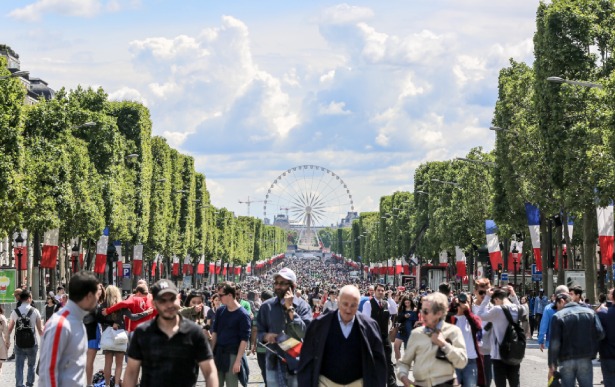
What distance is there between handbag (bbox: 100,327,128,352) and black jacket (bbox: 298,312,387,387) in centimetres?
945

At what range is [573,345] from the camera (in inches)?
703

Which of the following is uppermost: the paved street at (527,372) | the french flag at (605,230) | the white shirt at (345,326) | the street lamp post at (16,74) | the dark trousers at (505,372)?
the street lamp post at (16,74)

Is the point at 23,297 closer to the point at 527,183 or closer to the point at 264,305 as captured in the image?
the point at 264,305

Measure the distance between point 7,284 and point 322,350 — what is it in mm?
39545

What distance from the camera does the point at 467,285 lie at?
10006 centimetres

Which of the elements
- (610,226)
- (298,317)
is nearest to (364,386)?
(298,317)

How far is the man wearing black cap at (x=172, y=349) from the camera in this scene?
1034 cm

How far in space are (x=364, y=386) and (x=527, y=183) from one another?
51.7 metres

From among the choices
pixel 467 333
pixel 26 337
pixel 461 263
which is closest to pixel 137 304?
pixel 26 337

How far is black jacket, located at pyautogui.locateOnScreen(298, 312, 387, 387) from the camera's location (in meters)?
12.4

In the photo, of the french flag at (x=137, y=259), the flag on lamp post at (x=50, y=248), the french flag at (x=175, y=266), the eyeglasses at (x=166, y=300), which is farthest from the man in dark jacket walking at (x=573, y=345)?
the french flag at (x=175, y=266)

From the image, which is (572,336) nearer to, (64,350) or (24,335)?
(64,350)

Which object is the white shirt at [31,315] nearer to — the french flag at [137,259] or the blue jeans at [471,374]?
the blue jeans at [471,374]

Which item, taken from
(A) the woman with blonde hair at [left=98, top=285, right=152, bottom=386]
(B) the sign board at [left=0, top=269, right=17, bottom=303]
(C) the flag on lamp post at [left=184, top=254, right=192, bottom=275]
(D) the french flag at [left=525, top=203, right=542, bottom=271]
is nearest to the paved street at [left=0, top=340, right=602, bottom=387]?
(A) the woman with blonde hair at [left=98, top=285, right=152, bottom=386]
